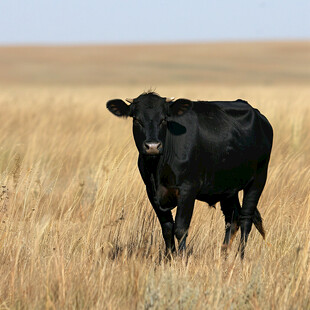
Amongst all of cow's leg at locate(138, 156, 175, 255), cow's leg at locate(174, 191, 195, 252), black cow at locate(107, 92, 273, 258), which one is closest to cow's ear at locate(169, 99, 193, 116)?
black cow at locate(107, 92, 273, 258)

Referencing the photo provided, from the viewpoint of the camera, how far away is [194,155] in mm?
5012

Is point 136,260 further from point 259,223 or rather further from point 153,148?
point 259,223

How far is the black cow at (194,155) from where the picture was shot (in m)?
4.86

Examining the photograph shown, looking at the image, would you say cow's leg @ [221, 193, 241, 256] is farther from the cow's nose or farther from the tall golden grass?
the cow's nose

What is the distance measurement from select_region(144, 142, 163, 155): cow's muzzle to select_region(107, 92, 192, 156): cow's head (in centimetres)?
6

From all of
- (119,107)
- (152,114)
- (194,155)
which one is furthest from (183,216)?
(119,107)

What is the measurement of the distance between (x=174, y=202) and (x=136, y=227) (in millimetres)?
599

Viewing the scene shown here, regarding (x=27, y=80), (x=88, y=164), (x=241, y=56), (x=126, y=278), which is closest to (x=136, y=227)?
(x=126, y=278)

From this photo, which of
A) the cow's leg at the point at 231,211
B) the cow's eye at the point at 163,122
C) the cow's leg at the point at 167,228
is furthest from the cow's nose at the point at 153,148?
the cow's leg at the point at 231,211

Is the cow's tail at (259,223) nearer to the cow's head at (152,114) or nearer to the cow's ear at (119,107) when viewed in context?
the cow's head at (152,114)

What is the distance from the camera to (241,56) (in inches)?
3514

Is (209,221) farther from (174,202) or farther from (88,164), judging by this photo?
(88,164)

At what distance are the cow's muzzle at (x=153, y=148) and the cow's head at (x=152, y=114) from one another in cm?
6

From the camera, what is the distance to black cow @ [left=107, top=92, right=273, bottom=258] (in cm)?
486
